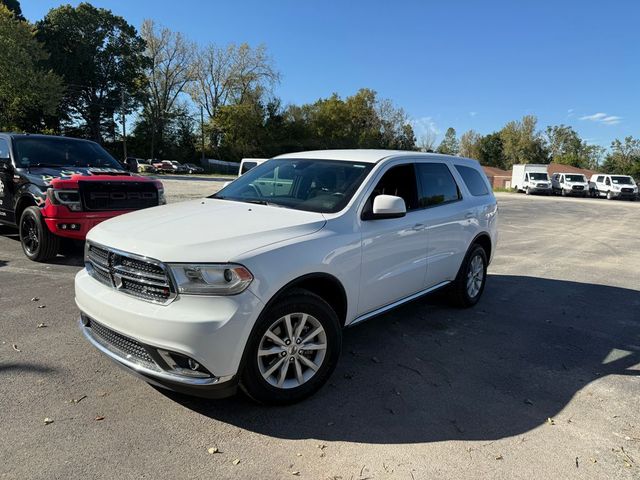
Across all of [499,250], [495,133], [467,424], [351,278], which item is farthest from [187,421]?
[495,133]

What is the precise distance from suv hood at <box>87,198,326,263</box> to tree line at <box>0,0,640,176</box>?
43095mm

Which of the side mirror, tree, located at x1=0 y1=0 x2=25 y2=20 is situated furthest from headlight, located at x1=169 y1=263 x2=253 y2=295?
tree, located at x1=0 y1=0 x2=25 y2=20

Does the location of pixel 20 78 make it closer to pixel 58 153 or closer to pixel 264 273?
pixel 58 153

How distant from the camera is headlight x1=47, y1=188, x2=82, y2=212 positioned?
258 inches

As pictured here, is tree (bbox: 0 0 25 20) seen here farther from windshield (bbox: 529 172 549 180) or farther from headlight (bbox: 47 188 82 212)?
headlight (bbox: 47 188 82 212)

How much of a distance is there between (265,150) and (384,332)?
67.0 metres

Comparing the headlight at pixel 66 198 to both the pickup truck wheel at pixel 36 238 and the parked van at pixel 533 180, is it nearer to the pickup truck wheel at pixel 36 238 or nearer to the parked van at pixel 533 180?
the pickup truck wheel at pixel 36 238

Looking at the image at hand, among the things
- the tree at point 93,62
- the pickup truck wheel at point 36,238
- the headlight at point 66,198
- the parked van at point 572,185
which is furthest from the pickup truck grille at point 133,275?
the tree at point 93,62

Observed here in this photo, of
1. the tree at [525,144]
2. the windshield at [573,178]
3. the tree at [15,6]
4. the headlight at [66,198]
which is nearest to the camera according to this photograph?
the headlight at [66,198]

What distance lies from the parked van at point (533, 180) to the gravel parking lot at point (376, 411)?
39.2m

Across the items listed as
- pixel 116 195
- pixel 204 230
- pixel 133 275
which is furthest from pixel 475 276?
pixel 116 195

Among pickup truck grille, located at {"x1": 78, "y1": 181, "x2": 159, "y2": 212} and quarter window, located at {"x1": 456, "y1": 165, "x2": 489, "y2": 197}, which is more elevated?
quarter window, located at {"x1": 456, "y1": 165, "x2": 489, "y2": 197}

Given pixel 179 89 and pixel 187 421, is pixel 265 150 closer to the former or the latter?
pixel 179 89

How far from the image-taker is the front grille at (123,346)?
294 cm
